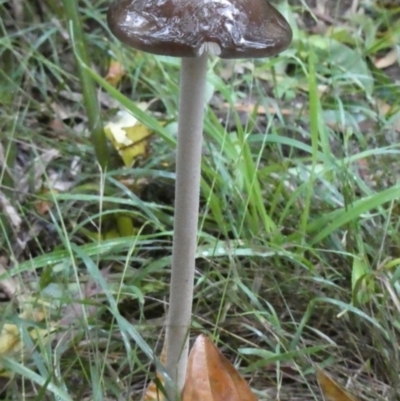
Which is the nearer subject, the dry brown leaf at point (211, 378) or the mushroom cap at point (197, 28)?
the mushroom cap at point (197, 28)

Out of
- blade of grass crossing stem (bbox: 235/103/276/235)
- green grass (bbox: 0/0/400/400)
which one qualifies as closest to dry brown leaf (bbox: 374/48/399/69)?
green grass (bbox: 0/0/400/400)

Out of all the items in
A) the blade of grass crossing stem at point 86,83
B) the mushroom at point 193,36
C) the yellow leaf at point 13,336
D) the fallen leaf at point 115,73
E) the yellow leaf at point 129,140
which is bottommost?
the yellow leaf at point 13,336

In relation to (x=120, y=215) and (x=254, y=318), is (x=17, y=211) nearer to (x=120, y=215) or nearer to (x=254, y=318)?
(x=120, y=215)

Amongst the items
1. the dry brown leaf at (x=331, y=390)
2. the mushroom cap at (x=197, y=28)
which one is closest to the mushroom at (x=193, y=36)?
the mushroom cap at (x=197, y=28)

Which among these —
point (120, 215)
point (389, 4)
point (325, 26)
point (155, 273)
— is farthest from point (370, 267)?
point (389, 4)

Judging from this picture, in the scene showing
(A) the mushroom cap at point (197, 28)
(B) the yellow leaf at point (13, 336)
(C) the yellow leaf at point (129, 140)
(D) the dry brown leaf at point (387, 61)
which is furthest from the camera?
(D) the dry brown leaf at point (387, 61)

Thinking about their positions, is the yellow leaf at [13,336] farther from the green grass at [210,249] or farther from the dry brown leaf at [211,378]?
the dry brown leaf at [211,378]

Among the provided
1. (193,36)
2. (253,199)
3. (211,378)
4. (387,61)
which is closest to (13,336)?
(211,378)
